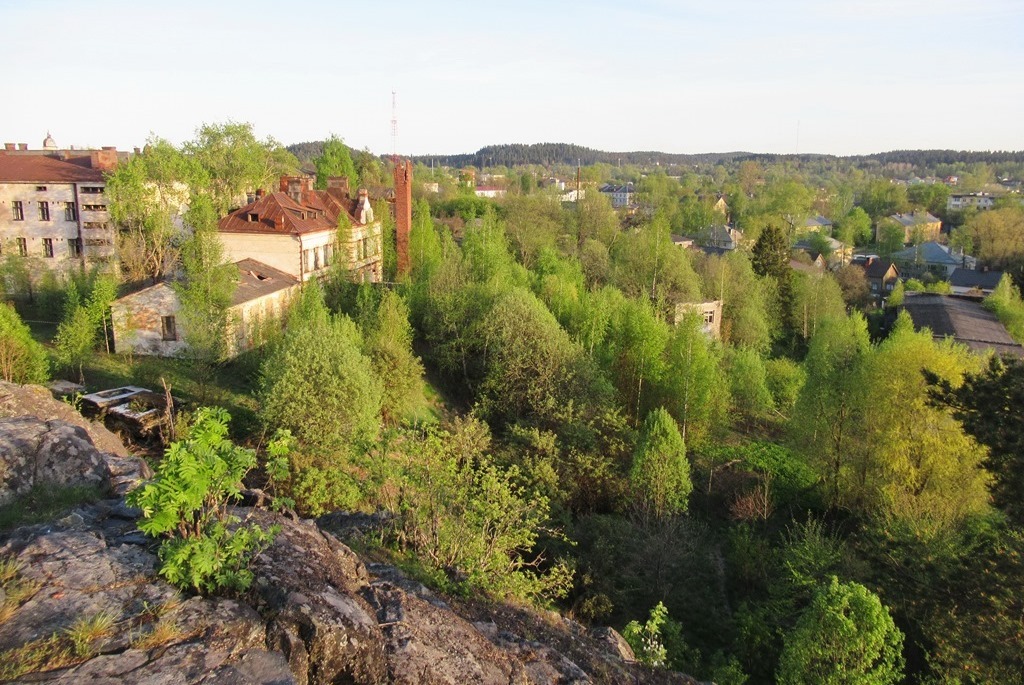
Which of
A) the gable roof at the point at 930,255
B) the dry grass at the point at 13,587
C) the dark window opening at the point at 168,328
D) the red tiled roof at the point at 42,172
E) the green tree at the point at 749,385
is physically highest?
the red tiled roof at the point at 42,172

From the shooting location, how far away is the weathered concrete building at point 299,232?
111 feet

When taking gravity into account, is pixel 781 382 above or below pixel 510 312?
below

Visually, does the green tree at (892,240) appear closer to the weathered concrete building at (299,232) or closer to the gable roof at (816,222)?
the gable roof at (816,222)

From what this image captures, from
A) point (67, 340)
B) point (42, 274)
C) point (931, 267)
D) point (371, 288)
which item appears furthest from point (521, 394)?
point (931, 267)

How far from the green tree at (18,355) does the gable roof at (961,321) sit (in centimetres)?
3910

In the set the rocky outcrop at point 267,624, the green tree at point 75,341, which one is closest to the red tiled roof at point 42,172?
the green tree at point 75,341

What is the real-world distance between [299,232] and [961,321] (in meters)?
40.9

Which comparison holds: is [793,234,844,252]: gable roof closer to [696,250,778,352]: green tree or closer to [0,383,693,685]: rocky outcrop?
[696,250,778,352]: green tree

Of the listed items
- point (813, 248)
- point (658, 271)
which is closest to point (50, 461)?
point (658, 271)

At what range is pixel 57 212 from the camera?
41.2 m

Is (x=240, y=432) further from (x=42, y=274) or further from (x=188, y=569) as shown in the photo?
(x=42, y=274)

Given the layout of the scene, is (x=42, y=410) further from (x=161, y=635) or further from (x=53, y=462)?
(x=161, y=635)

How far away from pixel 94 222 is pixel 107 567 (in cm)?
4011

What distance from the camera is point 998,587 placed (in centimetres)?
1391
